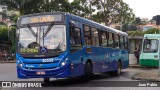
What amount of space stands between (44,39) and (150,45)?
594 inches

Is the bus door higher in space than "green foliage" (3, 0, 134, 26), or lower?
lower

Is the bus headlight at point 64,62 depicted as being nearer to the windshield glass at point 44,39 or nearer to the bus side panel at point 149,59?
the windshield glass at point 44,39

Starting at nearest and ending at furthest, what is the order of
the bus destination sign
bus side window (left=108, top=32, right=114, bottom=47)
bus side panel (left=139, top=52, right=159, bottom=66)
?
the bus destination sign
bus side window (left=108, top=32, right=114, bottom=47)
bus side panel (left=139, top=52, right=159, bottom=66)

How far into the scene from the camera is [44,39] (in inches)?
513

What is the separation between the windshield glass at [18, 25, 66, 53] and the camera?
42.4ft

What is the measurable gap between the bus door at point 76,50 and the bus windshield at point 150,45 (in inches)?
516

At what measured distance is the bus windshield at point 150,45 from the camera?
26.2m

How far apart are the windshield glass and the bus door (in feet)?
1.66

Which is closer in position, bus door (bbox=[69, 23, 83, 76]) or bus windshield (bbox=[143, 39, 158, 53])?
bus door (bbox=[69, 23, 83, 76])

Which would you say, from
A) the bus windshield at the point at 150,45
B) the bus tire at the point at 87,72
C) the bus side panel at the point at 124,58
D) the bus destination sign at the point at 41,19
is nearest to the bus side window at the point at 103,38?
the bus tire at the point at 87,72

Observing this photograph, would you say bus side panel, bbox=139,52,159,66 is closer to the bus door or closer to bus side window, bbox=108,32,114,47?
bus side window, bbox=108,32,114,47

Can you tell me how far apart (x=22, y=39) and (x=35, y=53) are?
0.86 meters

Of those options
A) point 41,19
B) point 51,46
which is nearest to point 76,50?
point 51,46

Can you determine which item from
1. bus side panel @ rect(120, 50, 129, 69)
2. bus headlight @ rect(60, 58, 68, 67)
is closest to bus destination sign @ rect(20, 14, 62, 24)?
bus headlight @ rect(60, 58, 68, 67)
